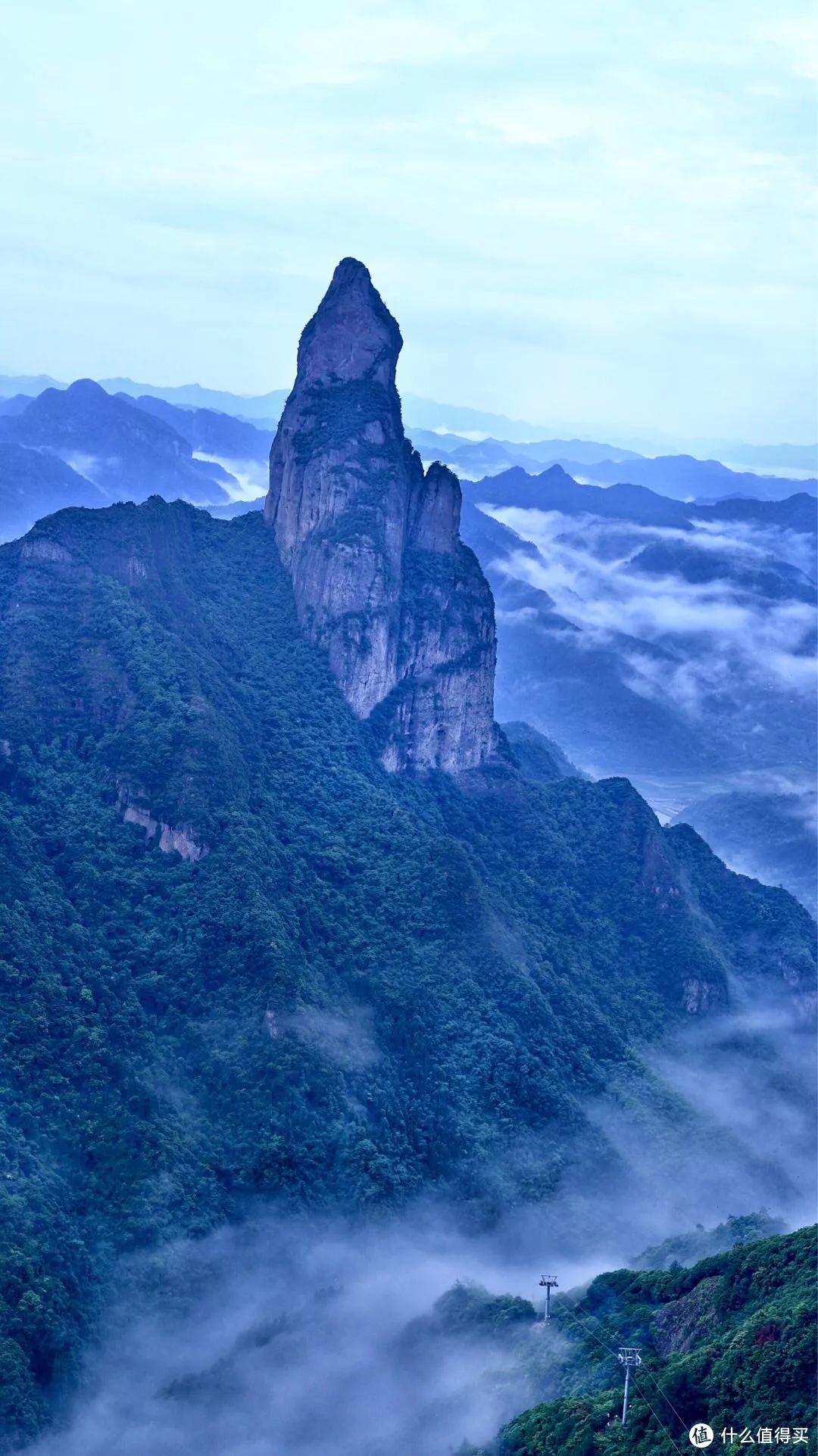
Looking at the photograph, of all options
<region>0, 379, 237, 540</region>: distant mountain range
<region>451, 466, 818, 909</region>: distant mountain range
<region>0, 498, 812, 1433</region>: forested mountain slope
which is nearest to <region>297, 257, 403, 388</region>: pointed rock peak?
<region>0, 498, 812, 1433</region>: forested mountain slope

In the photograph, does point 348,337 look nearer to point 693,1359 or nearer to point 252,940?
point 252,940

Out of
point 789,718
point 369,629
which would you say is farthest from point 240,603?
point 789,718

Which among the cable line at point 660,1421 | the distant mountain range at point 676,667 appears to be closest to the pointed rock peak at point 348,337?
the cable line at point 660,1421

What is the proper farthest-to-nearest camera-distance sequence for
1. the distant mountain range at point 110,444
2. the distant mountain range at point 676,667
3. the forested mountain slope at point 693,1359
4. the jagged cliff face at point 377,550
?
the distant mountain range at point 110,444, the distant mountain range at point 676,667, the jagged cliff face at point 377,550, the forested mountain slope at point 693,1359

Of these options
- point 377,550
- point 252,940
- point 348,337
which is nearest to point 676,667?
point 348,337

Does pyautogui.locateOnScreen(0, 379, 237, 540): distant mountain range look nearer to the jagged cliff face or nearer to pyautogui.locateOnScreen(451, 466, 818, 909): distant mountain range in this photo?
pyautogui.locateOnScreen(451, 466, 818, 909): distant mountain range

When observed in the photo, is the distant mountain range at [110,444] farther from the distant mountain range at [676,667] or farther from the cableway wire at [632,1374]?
the cableway wire at [632,1374]

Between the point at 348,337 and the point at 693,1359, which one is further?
the point at 348,337
